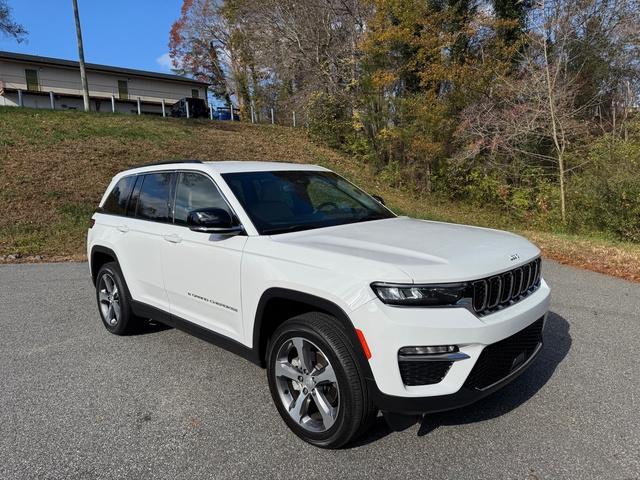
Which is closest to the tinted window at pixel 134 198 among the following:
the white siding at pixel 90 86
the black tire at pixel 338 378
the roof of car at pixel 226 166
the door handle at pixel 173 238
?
the roof of car at pixel 226 166

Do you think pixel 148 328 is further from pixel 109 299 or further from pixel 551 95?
pixel 551 95

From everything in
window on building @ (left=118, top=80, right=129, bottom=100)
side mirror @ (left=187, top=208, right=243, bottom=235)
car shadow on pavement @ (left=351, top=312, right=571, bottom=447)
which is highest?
window on building @ (left=118, top=80, right=129, bottom=100)

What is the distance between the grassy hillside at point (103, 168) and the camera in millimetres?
9477

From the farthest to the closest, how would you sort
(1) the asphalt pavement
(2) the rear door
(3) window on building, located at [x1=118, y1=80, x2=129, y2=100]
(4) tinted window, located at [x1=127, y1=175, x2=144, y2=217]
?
(3) window on building, located at [x1=118, y1=80, x2=129, y2=100]
(4) tinted window, located at [x1=127, y1=175, x2=144, y2=217]
(2) the rear door
(1) the asphalt pavement

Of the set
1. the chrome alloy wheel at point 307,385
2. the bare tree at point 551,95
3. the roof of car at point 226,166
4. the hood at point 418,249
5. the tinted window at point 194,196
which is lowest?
the chrome alloy wheel at point 307,385

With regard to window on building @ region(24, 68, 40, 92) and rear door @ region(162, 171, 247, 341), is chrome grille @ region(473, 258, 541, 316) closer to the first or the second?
rear door @ region(162, 171, 247, 341)

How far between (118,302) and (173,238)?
141 cm

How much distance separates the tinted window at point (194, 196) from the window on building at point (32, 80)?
39.6 m

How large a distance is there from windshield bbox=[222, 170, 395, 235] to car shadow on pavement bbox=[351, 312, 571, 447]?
1513 mm

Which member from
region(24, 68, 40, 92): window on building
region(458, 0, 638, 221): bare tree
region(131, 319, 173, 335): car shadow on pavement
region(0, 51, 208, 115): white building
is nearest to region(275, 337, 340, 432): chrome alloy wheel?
region(131, 319, 173, 335): car shadow on pavement

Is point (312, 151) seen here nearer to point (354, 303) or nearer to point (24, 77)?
point (354, 303)

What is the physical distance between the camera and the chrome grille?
2721 mm

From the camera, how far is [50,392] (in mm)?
3682

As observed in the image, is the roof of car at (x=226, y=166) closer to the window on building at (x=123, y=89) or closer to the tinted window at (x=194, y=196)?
the tinted window at (x=194, y=196)
